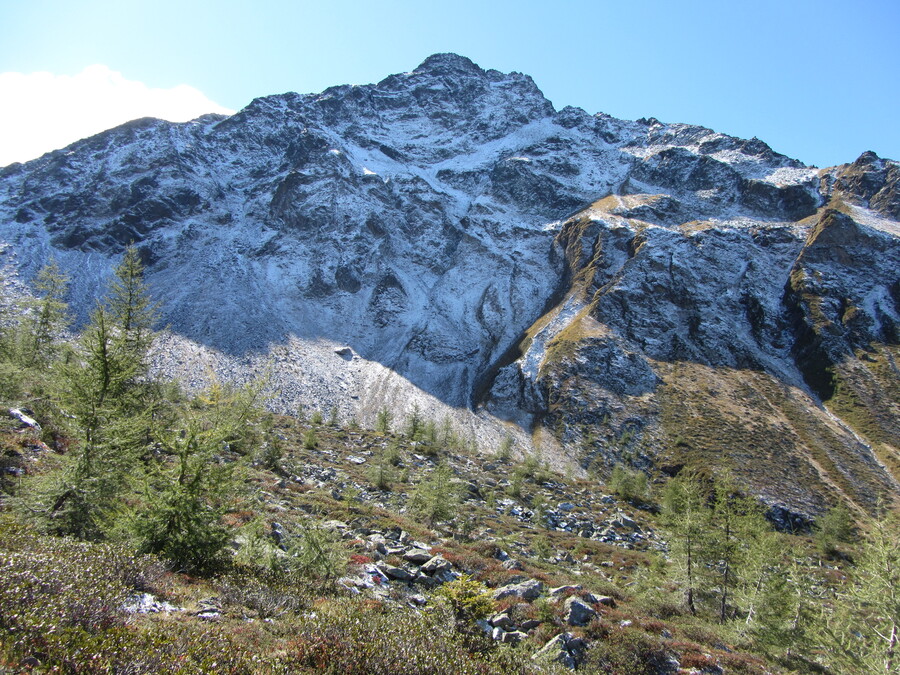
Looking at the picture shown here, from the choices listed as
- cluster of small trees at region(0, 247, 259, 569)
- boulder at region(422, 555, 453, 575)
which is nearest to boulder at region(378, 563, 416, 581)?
boulder at region(422, 555, 453, 575)

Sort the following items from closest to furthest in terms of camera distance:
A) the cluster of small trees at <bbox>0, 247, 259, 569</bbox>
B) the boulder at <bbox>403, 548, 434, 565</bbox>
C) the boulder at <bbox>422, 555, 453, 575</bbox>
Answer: the cluster of small trees at <bbox>0, 247, 259, 569</bbox> → the boulder at <bbox>422, 555, 453, 575</bbox> → the boulder at <bbox>403, 548, 434, 565</bbox>

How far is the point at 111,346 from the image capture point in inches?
567

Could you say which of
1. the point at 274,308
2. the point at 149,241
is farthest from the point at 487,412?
the point at 149,241

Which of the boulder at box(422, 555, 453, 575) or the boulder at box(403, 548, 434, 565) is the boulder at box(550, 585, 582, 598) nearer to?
the boulder at box(422, 555, 453, 575)

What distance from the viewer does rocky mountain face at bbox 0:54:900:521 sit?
278 feet

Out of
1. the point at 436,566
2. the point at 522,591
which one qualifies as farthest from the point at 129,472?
the point at 522,591

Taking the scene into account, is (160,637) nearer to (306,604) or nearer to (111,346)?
(306,604)

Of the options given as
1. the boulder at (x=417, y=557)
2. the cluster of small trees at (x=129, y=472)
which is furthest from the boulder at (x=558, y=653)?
the cluster of small trees at (x=129, y=472)

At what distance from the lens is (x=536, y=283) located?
139750mm

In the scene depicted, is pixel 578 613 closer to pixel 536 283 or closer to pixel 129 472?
pixel 129 472

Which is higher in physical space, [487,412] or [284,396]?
[487,412]

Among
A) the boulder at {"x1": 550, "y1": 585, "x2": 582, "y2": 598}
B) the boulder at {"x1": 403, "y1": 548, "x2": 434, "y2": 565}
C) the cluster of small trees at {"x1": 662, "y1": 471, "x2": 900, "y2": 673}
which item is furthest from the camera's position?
the boulder at {"x1": 403, "y1": 548, "x2": 434, "y2": 565}

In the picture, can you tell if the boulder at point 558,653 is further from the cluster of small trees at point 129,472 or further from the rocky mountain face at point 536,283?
the rocky mountain face at point 536,283

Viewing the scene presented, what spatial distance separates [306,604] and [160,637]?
448 centimetres
